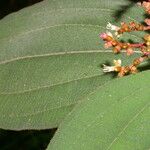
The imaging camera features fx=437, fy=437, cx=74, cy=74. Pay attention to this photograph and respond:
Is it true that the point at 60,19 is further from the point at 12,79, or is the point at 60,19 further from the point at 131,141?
the point at 131,141

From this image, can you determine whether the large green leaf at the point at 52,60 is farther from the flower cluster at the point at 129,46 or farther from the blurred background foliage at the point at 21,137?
the blurred background foliage at the point at 21,137

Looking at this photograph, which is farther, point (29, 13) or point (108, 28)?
point (29, 13)

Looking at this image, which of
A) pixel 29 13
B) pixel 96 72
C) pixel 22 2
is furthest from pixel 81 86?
pixel 22 2

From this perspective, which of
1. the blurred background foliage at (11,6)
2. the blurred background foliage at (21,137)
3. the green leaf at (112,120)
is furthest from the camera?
the blurred background foliage at (11,6)

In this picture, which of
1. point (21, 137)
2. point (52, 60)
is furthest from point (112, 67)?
point (21, 137)

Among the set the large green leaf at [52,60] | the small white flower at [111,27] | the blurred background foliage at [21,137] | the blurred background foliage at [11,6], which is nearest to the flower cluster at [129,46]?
the small white flower at [111,27]

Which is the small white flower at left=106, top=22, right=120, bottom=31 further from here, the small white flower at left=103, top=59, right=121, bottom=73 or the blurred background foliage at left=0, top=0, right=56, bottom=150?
the blurred background foliage at left=0, top=0, right=56, bottom=150

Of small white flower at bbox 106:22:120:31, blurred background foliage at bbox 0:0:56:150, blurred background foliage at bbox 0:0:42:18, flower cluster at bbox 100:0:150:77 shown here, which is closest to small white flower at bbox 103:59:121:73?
flower cluster at bbox 100:0:150:77
